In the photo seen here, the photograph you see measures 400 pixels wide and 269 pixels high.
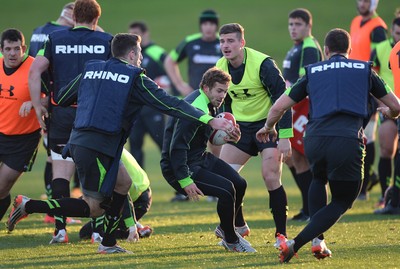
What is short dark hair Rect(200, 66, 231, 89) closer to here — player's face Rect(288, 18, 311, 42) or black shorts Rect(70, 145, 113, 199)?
black shorts Rect(70, 145, 113, 199)

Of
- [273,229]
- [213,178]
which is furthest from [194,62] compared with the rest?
[213,178]

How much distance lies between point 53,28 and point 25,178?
288 inches

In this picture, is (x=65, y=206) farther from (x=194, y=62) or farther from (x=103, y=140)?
(x=194, y=62)

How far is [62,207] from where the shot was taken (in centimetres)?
806

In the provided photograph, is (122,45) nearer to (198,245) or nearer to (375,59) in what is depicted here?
(198,245)

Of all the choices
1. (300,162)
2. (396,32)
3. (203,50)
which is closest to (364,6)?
(396,32)

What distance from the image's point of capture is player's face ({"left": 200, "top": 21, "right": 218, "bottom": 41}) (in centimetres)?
1442

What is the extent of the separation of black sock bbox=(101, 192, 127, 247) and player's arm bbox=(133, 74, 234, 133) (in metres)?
1.00

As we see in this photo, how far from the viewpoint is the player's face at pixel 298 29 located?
38.0 ft

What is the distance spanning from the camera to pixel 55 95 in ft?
30.5

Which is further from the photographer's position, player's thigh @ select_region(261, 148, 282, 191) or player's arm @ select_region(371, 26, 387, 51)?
player's arm @ select_region(371, 26, 387, 51)

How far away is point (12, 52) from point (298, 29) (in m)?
3.84

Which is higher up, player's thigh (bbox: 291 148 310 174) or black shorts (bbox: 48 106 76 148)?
black shorts (bbox: 48 106 76 148)

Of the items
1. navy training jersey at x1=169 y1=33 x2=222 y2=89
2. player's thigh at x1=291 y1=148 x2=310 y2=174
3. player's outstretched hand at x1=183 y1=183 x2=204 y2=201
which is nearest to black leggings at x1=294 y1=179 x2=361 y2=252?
player's outstretched hand at x1=183 y1=183 x2=204 y2=201
